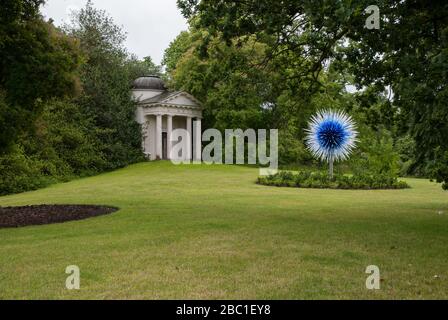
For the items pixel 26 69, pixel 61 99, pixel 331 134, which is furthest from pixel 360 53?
pixel 331 134

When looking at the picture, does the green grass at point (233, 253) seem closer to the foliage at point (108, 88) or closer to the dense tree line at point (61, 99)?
the dense tree line at point (61, 99)

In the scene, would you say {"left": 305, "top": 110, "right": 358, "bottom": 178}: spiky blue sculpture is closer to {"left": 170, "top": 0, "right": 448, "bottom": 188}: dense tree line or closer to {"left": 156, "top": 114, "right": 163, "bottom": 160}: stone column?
{"left": 170, "top": 0, "right": 448, "bottom": 188}: dense tree line

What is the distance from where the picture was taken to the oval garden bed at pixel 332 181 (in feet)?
86.6

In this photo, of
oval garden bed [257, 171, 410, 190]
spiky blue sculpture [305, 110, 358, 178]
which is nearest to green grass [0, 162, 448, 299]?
oval garden bed [257, 171, 410, 190]

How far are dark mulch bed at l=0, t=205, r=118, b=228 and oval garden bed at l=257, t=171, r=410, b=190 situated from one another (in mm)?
12963

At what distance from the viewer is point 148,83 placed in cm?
4572

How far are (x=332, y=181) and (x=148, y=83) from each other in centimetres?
2370

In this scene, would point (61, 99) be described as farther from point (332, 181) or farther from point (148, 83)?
point (148, 83)

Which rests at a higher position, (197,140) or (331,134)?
(331,134)

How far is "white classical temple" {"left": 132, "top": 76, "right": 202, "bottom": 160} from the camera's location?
1720 inches

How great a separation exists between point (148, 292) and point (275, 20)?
7.31 metres

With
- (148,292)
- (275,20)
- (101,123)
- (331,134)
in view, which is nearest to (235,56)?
(275,20)

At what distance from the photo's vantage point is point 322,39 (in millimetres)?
12758

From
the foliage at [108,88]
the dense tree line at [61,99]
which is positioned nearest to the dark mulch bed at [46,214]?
the dense tree line at [61,99]
